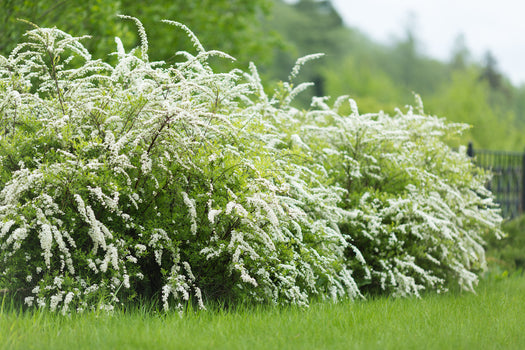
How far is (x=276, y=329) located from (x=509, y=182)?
12.0m

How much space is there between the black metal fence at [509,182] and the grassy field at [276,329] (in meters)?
9.21

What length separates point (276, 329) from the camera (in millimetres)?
4074

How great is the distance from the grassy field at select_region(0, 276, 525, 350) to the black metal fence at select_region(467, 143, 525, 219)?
921cm

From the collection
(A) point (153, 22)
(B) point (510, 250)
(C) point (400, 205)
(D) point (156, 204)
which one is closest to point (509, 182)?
(B) point (510, 250)

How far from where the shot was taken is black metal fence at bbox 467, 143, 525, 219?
13.6 meters

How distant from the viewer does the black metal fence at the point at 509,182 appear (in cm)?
1361

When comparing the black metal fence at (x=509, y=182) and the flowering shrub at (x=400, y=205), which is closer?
the flowering shrub at (x=400, y=205)

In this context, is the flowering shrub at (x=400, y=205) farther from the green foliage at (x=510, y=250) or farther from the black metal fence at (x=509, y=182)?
the black metal fence at (x=509, y=182)

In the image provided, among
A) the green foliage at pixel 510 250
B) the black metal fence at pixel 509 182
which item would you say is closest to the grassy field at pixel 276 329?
the green foliage at pixel 510 250

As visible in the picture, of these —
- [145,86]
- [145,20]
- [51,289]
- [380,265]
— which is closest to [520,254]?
[380,265]

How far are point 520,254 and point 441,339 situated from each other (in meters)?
5.90

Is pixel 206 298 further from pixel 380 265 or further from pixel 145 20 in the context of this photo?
pixel 145 20

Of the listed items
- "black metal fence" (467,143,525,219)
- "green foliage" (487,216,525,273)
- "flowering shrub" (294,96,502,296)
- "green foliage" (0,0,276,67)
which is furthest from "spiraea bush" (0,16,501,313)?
"black metal fence" (467,143,525,219)

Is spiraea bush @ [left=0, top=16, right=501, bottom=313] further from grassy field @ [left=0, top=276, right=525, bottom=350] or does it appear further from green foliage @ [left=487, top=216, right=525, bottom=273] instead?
green foliage @ [left=487, top=216, right=525, bottom=273]
